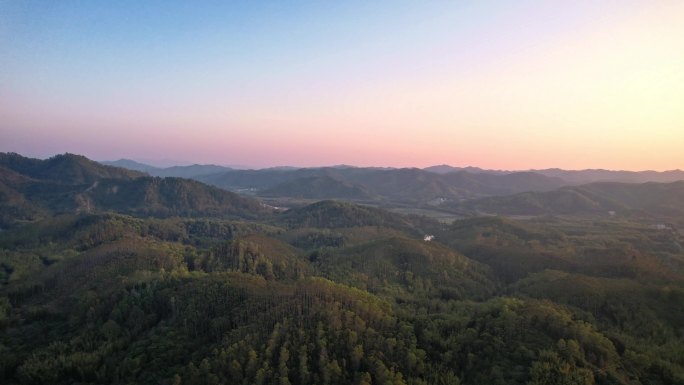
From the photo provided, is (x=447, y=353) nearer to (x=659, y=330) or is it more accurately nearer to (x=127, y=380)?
(x=659, y=330)

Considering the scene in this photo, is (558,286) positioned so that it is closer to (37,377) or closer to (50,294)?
(37,377)

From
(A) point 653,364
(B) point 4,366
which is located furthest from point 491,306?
(B) point 4,366

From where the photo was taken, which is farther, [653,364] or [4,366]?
[4,366]

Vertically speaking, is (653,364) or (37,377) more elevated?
(653,364)

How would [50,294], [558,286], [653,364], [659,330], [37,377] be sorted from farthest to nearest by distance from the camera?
[50,294], [558,286], [659,330], [37,377], [653,364]

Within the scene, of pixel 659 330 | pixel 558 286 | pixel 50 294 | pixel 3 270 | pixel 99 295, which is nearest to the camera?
pixel 659 330

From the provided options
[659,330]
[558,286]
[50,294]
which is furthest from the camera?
[50,294]

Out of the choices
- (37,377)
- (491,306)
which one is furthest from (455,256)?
(37,377)

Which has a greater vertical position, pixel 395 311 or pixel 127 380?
pixel 395 311

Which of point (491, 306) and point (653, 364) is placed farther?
point (491, 306)
